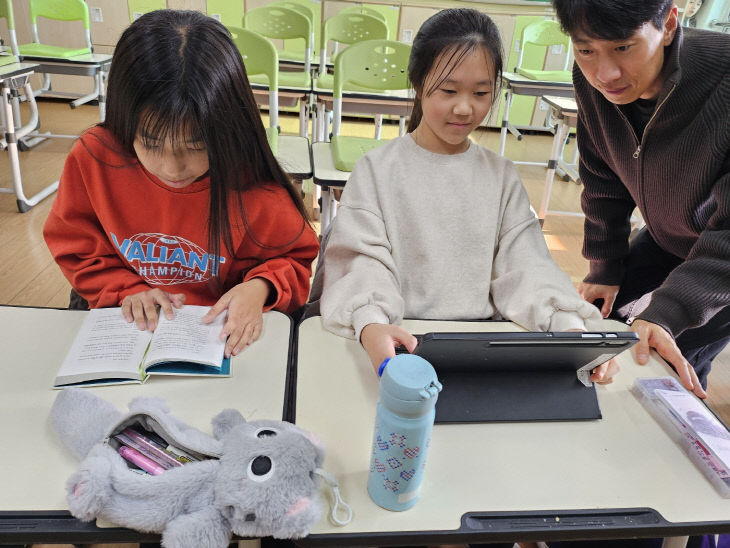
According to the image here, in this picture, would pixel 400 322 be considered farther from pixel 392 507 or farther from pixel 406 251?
pixel 392 507

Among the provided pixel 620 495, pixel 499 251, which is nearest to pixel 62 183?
pixel 499 251

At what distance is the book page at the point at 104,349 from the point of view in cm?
75

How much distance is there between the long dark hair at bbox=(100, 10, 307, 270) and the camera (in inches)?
33.7

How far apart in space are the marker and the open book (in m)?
0.16

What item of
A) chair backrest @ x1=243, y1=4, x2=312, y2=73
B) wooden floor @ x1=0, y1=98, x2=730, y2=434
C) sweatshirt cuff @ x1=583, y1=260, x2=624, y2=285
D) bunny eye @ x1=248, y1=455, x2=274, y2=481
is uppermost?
chair backrest @ x1=243, y1=4, x2=312, y2=73

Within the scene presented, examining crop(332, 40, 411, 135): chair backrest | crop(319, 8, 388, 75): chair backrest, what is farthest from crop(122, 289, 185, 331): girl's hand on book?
crop(319, 8, 388, 75): chair backrest

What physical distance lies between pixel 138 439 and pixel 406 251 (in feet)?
2.01

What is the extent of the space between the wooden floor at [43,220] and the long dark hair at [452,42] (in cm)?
47

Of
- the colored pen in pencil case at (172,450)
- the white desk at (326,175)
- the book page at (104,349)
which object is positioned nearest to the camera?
the colored pen in pencil case at (172,450)

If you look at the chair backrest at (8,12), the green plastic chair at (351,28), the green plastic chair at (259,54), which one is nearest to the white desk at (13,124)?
the chair backrest at (8,12)

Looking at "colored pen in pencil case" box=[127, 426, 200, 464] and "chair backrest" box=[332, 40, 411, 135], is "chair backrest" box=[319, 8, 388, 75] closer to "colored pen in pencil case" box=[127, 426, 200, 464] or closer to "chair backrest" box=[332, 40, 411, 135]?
"chair backrest" box=[332, 40, 411, 135]

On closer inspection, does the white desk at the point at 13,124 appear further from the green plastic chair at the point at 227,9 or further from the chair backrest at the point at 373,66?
the green plastic chair at the point at 227,9

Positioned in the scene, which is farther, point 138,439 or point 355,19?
point 355,19

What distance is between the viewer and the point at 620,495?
644 millimetres
